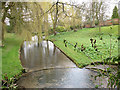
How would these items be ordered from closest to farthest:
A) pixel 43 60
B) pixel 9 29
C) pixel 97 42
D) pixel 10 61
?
pixel 97 42, pixel 9 29, pixel 10 61, pixel 43 60

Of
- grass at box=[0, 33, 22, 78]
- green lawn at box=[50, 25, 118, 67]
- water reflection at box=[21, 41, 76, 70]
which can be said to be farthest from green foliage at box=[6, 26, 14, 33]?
green lawn at box=[50, 25, 118, 67]

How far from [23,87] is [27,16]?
1.32 m

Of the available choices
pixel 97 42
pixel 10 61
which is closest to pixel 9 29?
pixel 10 61

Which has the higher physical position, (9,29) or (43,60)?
(9,29)

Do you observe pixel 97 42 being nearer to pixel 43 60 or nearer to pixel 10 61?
pixel 43 60

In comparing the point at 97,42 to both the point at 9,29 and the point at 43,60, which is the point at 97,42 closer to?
the point at 43,60

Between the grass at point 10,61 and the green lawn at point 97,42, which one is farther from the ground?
the green lawn at point 97,42

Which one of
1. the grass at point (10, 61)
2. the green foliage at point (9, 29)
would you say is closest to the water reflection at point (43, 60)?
the grass at point (10, 61)

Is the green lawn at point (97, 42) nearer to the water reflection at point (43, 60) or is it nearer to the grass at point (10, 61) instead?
the water reflection at point (43, 60)

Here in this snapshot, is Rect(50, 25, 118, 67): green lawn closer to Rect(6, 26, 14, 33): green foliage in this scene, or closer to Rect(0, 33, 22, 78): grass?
Rect(0, 33, 22, 78): grass

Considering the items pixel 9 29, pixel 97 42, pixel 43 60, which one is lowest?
pixel 43 60

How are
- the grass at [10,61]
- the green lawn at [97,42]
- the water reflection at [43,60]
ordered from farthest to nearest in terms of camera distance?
the water reflection at [43,60], the grass at [10,61], the green lawn at [97,42]

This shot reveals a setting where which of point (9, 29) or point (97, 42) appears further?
point (9, 29)

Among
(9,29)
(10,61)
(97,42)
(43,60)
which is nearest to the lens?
(97,42)
